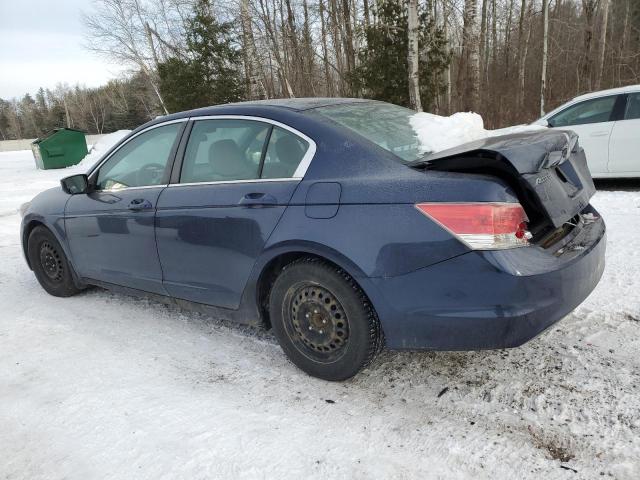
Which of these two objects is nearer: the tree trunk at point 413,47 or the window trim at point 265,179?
the window trim at point 265,179

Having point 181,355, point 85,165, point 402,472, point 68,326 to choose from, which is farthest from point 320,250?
point 85,165

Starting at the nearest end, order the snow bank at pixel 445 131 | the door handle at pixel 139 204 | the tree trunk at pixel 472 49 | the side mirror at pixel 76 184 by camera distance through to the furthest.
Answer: the snow bank at pixel 445 131 → the door handle at pixel 139 204 → the side mirror at pixel 76 184 → the tree trunk at pixel 472 49

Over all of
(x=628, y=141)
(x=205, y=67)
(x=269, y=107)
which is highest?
(x=205, y=67)

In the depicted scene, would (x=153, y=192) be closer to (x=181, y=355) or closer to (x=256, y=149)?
(x=256, y=149)

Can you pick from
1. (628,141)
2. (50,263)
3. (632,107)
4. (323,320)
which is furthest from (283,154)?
(632,107)

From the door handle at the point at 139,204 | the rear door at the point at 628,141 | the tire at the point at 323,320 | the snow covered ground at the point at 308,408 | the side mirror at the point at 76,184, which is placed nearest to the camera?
the snow covered ground at the point at 308,408

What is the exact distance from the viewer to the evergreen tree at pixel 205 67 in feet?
74.7

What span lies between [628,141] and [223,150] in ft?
A: 21.4

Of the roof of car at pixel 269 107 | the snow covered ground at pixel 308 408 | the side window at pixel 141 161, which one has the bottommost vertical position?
the snow covered ground at pixel 308 408

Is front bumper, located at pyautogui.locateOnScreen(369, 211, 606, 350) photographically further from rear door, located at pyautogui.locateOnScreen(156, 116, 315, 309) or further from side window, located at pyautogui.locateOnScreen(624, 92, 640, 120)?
side window, located at pyautogui.locateOnScreen(624, 92, 640, 120)

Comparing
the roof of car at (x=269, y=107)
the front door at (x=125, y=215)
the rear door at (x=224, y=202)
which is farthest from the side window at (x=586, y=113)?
the front door at (x=125, y=215)

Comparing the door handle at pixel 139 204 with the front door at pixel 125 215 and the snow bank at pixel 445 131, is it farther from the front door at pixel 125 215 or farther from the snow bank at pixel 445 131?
the snow bank at pixel 445 131

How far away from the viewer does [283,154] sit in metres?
2.81

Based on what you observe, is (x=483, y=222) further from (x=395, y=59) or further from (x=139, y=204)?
(x=395, y=59)
